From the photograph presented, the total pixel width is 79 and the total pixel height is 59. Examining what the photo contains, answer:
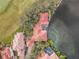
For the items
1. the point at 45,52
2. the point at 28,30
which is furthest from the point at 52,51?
the point at 28,30

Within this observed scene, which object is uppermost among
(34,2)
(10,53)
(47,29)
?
(34,2)

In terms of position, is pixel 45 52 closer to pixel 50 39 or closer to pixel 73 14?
pixel 50 39

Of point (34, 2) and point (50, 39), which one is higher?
point (34, 2)

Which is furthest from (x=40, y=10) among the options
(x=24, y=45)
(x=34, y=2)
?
(x=24, y=45)

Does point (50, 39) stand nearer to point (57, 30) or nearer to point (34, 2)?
point (57, 30)

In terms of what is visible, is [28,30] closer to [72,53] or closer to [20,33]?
[20,33]

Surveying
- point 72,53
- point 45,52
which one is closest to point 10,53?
point 45,52

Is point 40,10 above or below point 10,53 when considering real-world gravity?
above
